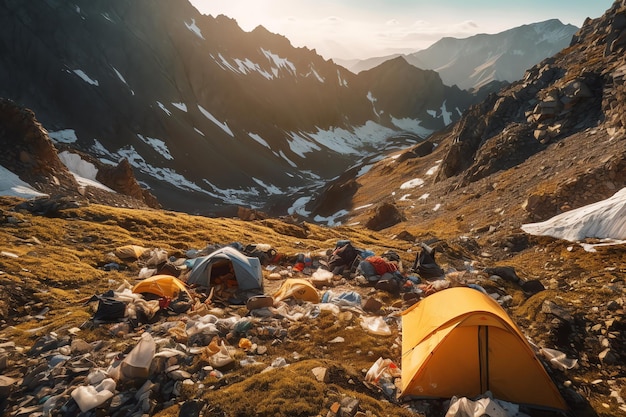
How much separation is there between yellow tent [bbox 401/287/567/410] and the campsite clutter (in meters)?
0.02

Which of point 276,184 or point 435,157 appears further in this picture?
point 276,184

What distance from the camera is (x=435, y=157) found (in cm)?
7475

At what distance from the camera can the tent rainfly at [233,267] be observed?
41.5 feet

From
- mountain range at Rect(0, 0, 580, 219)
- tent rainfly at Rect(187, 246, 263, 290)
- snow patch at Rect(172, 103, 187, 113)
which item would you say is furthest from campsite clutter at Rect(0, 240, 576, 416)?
snow patch at Rect(172, 103, 187, 113)

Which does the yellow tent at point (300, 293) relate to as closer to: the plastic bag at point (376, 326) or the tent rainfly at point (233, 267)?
the tent rainfly at point (233, 267)

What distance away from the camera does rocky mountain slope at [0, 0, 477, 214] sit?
78.5 meters

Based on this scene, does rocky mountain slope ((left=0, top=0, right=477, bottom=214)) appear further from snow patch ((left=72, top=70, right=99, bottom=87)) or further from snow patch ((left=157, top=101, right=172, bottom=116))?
snow patch ((left=157, top=101, right=172, bottom=116))

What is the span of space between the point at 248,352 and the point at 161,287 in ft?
14.7

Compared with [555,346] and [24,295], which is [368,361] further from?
[24,295]

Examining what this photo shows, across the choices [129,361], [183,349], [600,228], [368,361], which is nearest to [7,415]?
[129,361]

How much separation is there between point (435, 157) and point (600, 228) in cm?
5937

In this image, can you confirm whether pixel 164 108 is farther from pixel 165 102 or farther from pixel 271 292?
pixel 271 292

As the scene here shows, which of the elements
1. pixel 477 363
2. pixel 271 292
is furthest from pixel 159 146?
pixel 477 363

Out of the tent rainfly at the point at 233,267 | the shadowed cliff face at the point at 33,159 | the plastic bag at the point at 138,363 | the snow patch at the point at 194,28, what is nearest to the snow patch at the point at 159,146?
the shadowed cliff face at the point at 33,159
